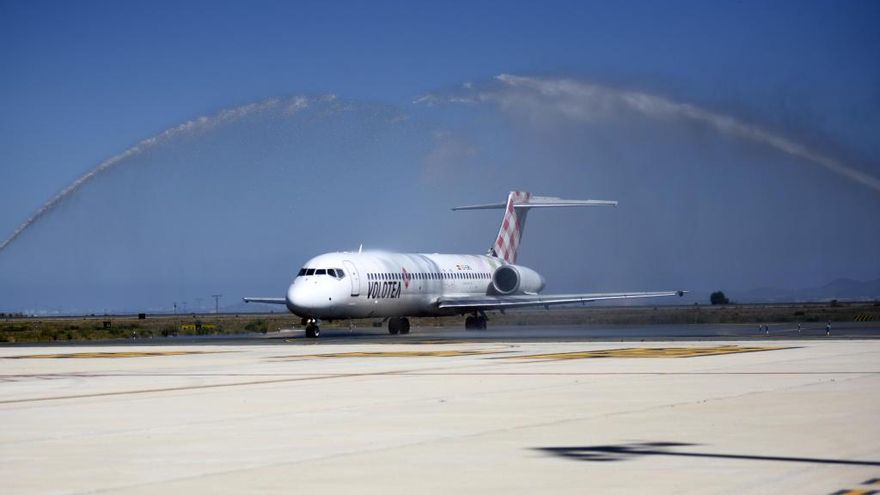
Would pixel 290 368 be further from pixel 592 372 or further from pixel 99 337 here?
pixel 99 337

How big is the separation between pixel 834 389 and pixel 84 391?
1503 centimetres

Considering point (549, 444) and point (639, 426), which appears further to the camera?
point (639, 426)

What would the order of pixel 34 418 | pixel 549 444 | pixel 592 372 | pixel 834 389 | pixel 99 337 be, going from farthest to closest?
1. pixel 99 337
2. pixel 592 372
3. pixel 834 389
4. pixel 34 418
5. pixel 549 444

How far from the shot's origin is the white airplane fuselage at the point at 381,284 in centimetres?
6309

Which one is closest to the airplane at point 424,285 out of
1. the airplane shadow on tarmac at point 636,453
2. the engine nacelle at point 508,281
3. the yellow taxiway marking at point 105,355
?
the engine nacelle at point 508,281

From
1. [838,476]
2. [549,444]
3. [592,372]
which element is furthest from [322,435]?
[592,372]

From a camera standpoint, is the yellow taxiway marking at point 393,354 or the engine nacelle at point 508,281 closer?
the yellow taxiway marking at point 393,354

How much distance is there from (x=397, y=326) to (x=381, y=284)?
16.8 feet

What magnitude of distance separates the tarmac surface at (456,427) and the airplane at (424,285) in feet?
88.8

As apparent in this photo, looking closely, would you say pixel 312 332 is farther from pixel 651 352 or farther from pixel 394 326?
pixel 651 352

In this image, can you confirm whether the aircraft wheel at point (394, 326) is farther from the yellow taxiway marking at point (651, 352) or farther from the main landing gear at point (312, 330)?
the yellow taxiway marking at point (651, 352)

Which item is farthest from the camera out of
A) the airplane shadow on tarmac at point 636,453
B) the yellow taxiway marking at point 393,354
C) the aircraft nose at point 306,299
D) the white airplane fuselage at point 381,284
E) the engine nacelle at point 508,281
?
the engine nacelle at point 508,281

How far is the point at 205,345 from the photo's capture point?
55.1 metres

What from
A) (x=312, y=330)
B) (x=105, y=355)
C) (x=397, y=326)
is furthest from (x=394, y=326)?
(x=105, y=355)
